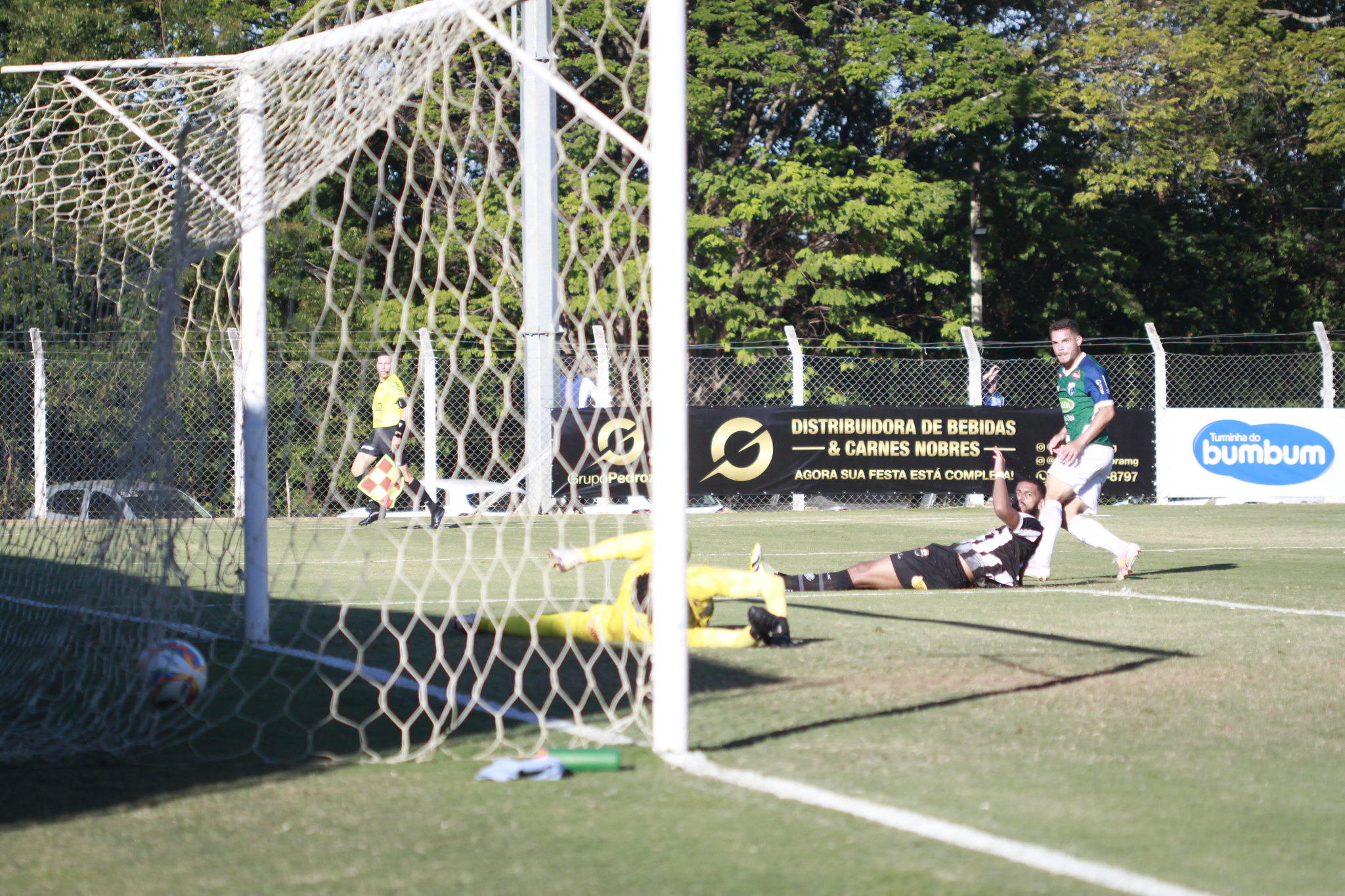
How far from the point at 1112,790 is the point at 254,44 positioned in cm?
2755

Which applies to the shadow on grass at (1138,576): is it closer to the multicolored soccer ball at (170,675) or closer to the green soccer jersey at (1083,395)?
the green soccer jersey at (1083,395)

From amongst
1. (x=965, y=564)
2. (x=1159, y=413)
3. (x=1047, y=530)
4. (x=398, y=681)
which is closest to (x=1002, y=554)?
(x=965, y=564)

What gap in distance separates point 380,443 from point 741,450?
5.55 meters

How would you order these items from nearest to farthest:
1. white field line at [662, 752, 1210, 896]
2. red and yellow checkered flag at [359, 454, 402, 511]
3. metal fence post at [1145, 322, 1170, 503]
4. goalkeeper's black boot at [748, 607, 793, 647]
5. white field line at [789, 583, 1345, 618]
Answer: white field line at [662, 752, 1210, 896]
goalkeeper's black boot at [748, 607, 793, 647]
white field line at [789, 583, 1345, 618]
red and yellow checkered flag at [359, 454, 402, 511]
metal fence post at [1145, 322, 1170, 503]

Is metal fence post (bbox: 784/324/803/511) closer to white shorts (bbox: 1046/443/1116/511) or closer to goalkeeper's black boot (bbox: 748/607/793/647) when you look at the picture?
white shorts (bbox: 1046/443/1116/511)

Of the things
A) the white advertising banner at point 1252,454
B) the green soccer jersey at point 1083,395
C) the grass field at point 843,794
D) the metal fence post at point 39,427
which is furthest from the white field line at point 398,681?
the white advertising banner at point 1252,454

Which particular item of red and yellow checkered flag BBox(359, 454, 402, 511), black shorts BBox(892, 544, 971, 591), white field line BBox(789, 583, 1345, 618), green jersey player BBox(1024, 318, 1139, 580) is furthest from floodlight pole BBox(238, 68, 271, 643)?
red and yellow checkered flag BBox(359, 454, 402, 511)

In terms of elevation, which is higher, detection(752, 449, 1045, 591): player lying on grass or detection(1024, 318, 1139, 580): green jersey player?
detection(1024, 318, 1139, 580): green jersey player

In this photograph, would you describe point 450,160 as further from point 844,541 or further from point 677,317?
point 844,541

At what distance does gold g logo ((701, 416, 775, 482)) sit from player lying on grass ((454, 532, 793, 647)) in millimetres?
11927

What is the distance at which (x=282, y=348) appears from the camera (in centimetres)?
902

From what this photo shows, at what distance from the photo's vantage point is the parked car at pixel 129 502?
500cm

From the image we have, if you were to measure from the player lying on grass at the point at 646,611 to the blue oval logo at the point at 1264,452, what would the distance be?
50.6ft

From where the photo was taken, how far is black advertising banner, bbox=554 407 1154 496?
18.1 meters
